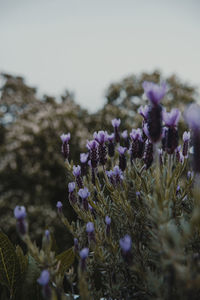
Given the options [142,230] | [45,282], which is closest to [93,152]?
[142,230]

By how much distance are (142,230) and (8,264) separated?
2.10 ft

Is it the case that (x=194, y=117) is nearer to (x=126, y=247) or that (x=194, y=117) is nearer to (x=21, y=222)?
(x=126, y=247)

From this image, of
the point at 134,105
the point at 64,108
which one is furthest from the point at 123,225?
the point at 134,105

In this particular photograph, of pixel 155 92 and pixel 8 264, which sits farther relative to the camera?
pixel 8 264

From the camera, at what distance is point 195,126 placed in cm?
84

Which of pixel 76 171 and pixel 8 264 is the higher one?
pixel 76 171

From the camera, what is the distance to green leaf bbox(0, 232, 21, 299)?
3.92 ft

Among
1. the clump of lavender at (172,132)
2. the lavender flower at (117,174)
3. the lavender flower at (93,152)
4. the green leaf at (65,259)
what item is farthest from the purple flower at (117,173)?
the green leaf at (65,259)

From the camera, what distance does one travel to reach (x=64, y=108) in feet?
20.6

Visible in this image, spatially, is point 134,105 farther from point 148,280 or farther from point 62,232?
point 148,280

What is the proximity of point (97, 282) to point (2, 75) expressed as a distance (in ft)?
44.8

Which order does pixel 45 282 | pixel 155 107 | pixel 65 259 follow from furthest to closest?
pixel 65 259 < pixel 155 107 < pixel 45 282

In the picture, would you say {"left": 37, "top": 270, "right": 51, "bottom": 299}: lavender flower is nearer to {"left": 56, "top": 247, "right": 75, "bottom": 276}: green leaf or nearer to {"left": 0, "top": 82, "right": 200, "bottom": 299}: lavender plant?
{"left": 0, "top": 82, "right": 200, "bottom": 299}: lavender plant

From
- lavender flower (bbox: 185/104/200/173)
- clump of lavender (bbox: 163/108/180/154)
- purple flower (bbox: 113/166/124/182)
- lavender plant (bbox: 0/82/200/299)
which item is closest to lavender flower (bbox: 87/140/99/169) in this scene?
lavender plant (bbox: 0/82/200/299)
